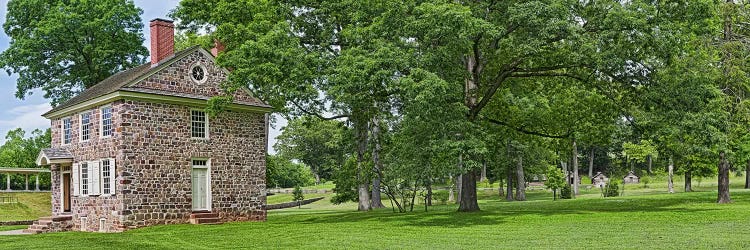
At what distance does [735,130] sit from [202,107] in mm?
19918

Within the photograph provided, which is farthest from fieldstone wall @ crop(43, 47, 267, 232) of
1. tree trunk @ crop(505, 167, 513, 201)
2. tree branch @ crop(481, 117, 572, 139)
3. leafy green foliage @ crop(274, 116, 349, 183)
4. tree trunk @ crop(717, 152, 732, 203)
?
leafy green foliage @ crop(274, 116, 349, 183)

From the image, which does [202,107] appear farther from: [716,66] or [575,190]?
[575,190]

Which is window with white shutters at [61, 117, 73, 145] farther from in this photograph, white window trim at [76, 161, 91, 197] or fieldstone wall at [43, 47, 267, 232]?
white window trim at [76, 161, 91, 197]

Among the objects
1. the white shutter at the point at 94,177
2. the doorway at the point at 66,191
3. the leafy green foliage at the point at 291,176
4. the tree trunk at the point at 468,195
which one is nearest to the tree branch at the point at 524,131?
the tree trunk at the point at 468,195

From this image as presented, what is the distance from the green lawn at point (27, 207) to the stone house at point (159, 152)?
1225 cm

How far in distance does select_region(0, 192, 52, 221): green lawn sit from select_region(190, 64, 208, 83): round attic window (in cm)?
1789

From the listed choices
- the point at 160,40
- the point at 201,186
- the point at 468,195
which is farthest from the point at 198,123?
the point at 468,195

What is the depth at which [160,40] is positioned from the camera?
2725 cm

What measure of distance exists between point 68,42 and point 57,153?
13.3 metres

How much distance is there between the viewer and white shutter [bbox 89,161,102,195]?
2548 cm

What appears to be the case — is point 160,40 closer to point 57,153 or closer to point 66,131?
point 66,131

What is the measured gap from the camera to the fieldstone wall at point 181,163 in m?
24.5

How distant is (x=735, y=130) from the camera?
27219mm

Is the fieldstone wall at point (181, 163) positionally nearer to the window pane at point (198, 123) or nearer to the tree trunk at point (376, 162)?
the window pane at point (198, 123)
